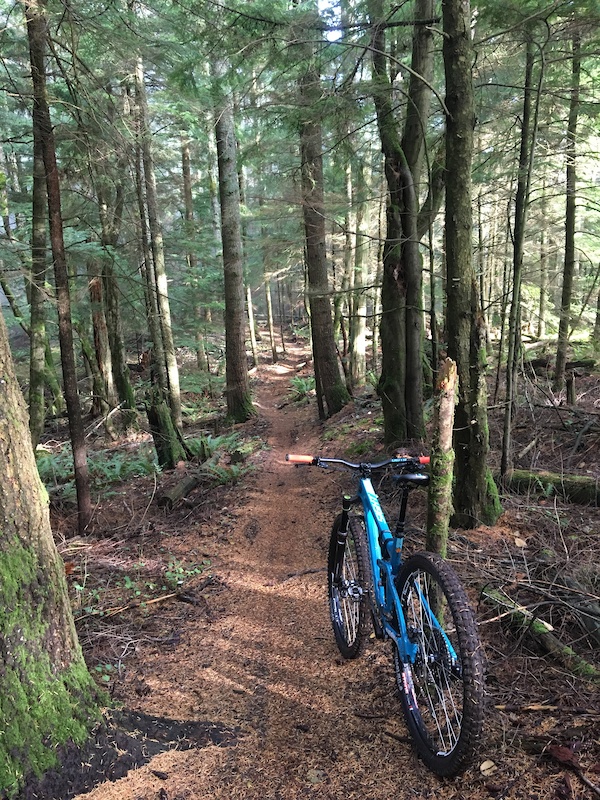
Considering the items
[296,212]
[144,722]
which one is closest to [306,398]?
[296,212]

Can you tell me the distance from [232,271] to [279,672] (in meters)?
10.6

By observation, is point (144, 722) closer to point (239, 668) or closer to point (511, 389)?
point (239, 668)

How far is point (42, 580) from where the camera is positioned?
8.41 feet

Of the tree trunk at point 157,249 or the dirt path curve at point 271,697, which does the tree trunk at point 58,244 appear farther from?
the tree trunk at point 157,249

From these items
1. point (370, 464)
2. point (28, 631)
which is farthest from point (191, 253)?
point (28, 631)

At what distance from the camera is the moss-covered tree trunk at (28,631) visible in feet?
7.47

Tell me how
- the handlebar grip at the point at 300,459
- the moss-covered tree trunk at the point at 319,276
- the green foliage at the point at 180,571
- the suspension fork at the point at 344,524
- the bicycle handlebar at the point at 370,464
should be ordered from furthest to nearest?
the moss-covered tree trunk at the point at 319,276, the green foliage at the point at 180,571, the suspension fork at the point at 344,524, the handlebar grip at the point at 300,459, the bicycle handlebar at the point at 370,464

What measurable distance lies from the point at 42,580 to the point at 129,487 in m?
5.87

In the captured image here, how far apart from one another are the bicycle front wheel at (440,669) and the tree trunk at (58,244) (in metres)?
4.83

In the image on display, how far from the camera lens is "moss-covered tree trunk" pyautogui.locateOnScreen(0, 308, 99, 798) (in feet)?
7.47

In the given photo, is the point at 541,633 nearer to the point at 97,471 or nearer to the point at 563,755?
the point at 563,755

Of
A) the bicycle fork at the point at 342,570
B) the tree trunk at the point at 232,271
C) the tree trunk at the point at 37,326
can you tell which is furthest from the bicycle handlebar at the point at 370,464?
the tree trunk at the point at 232,271

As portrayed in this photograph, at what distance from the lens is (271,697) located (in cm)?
337

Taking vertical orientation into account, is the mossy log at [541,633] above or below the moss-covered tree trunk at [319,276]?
below
